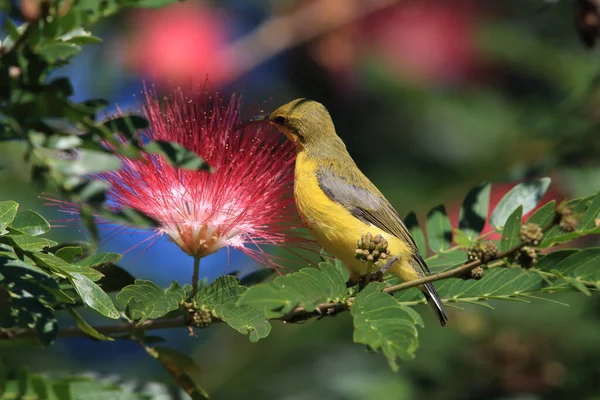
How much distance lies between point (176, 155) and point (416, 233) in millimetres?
1429

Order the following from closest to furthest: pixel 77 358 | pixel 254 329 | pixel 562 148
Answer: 1. pixel 254 329
2. pixel 562 148
3. pixel 77 358

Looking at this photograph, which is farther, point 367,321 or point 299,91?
point 299,91

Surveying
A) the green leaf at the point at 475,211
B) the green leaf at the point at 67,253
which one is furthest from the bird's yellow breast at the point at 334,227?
the green leaf at the point at 67,253

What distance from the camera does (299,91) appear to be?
20.7ft

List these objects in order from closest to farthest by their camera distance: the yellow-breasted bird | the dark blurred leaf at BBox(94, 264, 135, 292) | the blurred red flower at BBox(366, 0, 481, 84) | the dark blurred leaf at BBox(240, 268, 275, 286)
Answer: the dark blurred leaf at BBox(94, 264, 135, 292)
the dark blurred leaf at BBox(240, 268, 275, 286)
the yellow-breasted bird
the blurred red flower at BBox(366, 0, 481, 84)

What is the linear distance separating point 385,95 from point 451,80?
578 millimetres

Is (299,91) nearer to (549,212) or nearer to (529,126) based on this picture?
(529,126)

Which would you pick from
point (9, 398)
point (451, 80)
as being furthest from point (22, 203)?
point (451, 80)

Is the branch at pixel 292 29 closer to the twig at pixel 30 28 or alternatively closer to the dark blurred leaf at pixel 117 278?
the dark blurred leaf at pixel 117 278

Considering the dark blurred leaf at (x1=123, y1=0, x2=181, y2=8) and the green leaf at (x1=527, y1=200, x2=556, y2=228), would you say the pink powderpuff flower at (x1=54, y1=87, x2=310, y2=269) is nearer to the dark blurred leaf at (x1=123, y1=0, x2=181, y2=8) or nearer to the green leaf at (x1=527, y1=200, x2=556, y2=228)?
the dark blurred leaf at (x1=123, y1=0, x2=181, y2=8)

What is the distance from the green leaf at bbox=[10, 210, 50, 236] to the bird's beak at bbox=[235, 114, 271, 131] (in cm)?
85

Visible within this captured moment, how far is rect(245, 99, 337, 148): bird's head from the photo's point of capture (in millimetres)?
3439

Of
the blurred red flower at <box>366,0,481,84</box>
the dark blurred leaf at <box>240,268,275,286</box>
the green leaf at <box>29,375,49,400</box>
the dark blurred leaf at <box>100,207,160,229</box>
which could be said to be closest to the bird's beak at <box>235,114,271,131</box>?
the dark blurred leaf at <box>240,268,275,286</box>

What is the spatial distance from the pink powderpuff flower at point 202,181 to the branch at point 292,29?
2.87 metres
